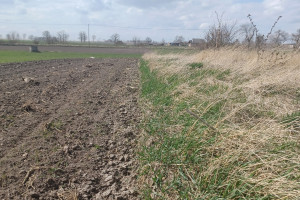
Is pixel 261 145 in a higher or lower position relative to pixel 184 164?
higher

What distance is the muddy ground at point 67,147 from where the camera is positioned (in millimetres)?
2424

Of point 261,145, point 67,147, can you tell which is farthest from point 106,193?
point 261,145

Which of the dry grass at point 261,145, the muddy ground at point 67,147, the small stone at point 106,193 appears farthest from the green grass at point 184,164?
the small stone at point 106,193

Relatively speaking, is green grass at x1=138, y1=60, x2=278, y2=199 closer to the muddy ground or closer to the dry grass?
the dry grass

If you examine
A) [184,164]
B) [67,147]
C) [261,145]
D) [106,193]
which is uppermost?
[261,145]

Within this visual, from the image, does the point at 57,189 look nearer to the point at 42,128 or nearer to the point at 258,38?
the point at 42,128

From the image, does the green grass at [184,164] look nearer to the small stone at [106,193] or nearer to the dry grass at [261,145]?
the dry grass at [261,145]

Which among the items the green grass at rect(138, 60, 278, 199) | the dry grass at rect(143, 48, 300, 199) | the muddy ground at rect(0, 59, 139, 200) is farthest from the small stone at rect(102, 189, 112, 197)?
the dry grass at rect(143, 48, 300, 199)

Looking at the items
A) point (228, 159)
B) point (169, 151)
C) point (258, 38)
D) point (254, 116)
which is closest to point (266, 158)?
point (228, 159)

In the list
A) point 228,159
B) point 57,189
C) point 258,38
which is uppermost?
point 258,38

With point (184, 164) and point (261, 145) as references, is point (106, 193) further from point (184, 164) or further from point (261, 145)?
point (261, 145)

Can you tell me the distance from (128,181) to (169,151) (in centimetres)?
60

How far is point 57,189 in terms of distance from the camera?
2.43m

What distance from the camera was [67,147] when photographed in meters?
3.20
